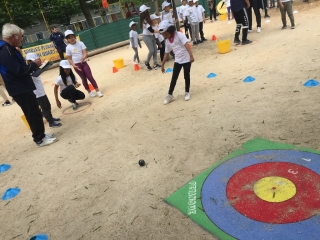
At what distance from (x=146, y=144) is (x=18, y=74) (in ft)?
7.94

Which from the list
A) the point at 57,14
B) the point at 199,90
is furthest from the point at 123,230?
the point at 57,14

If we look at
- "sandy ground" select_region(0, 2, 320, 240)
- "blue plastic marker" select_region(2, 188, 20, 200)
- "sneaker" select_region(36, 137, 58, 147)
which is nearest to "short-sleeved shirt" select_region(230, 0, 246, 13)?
"sandy ground" select_region(0, 2, 320, 240)

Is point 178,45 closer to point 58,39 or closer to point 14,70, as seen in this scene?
point 14,70

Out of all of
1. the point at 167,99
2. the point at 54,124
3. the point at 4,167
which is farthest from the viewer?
the point at 54,124

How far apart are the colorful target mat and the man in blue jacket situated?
329cm

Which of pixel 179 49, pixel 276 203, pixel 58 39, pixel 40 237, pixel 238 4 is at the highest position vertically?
pixel 58 39

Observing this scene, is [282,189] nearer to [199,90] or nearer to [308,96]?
[308,96]

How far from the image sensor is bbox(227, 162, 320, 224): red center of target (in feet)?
7.93

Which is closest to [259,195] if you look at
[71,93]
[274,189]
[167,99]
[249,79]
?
[274,189]

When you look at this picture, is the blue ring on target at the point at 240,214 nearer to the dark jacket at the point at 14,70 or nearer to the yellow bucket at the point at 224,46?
the dark jacket at the point at 14,70

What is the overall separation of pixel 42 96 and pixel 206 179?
4.35 meters

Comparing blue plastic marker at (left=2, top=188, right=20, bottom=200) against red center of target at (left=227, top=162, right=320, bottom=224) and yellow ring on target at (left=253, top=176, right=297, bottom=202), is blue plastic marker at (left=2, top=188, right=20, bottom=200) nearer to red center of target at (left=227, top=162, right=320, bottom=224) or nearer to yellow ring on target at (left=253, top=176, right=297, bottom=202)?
red center of target at (left=227, top=162, right=320, bottom=224)

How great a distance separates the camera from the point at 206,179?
3119mm

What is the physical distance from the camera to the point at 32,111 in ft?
16.3
